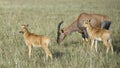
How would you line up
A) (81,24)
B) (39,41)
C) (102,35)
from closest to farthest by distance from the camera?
(39,41) < (102,35) < (81,24)

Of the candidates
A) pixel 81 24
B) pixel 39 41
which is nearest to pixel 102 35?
pixel 39 41

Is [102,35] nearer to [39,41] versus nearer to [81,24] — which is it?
[39,41]

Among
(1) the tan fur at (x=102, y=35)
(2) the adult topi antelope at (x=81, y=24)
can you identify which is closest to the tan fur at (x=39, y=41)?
(1) the tan fur at (x=102, y=35)

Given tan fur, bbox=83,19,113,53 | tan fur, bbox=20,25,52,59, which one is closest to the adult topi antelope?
tan fur, bbox=83,19,113,53

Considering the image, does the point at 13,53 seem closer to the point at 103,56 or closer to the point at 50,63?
the point at 50,63

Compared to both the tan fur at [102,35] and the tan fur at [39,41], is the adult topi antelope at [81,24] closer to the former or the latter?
the tan fur at [102,35]

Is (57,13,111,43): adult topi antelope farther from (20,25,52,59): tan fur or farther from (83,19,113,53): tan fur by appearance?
(20,25,52,59): tan fur

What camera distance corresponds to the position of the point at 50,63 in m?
8.78

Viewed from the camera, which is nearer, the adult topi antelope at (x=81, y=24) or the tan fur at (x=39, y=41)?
the tan fur at (x=39, y=41)

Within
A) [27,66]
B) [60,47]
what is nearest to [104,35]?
[60,47]

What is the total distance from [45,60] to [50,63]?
423 millimetres

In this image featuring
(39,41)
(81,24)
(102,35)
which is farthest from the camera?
(81,24)

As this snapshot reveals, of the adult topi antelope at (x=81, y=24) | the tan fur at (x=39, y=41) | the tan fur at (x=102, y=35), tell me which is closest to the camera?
the tan fur at (x=39, y=41)

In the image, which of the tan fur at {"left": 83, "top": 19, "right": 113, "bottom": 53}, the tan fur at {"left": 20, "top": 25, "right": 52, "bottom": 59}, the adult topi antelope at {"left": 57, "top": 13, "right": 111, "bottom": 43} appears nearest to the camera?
the tan fur at {"left": 20, "top": 25, "right": 52, "bottom": 59}
